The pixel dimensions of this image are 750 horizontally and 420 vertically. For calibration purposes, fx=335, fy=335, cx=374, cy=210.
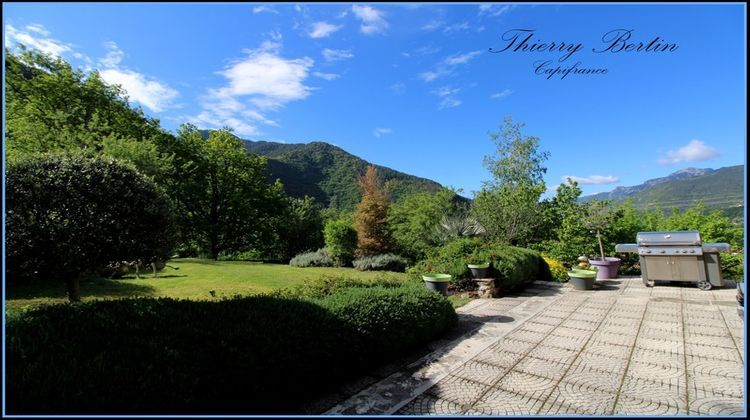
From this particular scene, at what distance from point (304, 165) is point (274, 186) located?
8440 millimetres

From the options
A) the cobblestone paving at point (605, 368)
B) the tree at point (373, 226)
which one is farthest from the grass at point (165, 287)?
the tree at point (373, 226)

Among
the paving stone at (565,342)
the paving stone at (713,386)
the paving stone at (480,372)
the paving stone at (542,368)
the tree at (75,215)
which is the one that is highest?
the tree at (75,215)

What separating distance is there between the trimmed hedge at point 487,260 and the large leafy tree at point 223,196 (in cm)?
1597

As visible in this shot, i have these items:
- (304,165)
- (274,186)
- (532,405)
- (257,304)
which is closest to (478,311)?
(532,405)

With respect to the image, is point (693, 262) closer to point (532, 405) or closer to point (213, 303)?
point (532, 405)

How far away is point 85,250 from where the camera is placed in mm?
4125

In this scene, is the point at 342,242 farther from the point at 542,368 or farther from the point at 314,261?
the point at 542,368

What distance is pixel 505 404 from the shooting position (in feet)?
9.25

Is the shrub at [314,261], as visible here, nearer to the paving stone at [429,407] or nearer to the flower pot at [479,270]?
the flower pot at [479,270]

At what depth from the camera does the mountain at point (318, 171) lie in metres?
29.3

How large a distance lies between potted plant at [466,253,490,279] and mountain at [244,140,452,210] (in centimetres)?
2105

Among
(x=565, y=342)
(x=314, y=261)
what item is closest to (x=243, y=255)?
(x=314, y=261)

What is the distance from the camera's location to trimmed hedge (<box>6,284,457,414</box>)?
1773 millimetres

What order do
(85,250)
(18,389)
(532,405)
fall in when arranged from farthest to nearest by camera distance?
(85,250) < (532,405) < (18,389)
